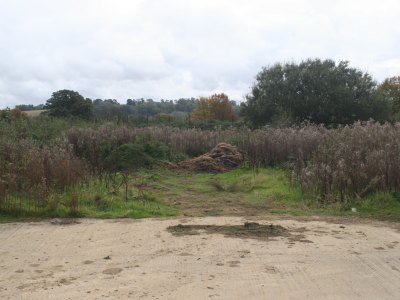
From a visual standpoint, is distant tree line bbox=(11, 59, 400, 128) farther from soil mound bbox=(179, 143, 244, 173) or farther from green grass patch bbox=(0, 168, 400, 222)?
green grass patch bbox=(0, 168, 400, 222)

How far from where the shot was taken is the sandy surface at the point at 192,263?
4.07 meters

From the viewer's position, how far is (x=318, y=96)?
1124 inches

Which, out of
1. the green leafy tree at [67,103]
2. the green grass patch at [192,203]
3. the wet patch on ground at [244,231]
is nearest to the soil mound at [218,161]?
the green grass patch at [192,203]

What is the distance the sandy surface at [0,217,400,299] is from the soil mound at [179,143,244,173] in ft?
24.0

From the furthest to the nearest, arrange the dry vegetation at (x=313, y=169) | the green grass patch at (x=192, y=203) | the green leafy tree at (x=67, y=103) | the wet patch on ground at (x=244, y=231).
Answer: the green leafy tree at (x=67, y=103) → the dry vegetation at (x=313, y=169) → the green grass patch at (x=192, y=203) → the wet patch on ground at (x=244, y=231)

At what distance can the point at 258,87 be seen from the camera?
3142cm

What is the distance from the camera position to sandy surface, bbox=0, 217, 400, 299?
13.4 ft

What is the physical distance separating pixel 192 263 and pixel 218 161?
9293 millimetres

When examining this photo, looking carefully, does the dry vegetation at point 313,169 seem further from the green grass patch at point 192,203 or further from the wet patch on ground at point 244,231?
the wet patch on ground at point 244,231

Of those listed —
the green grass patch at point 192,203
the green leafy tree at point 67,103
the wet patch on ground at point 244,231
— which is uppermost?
the green leafy tree at point 67,103

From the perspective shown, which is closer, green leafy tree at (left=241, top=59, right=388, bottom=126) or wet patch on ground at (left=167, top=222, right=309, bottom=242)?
wet patch on ground at (left=167, top=222, right=309, bottom=242)

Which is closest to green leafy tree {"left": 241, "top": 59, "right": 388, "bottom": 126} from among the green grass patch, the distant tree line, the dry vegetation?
the distant tree line

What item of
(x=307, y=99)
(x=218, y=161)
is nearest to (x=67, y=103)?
(x=307, y=99)

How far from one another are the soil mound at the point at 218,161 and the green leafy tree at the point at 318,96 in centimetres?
1350
